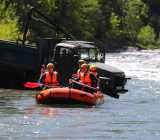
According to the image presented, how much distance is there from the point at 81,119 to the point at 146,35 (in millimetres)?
90250

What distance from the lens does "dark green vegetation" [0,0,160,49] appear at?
68.5 m

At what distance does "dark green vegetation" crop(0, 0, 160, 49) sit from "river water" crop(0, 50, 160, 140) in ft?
91.8

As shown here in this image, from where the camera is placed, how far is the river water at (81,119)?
20.3 m

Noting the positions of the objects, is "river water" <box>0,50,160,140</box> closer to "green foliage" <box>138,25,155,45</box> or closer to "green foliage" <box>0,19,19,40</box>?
"green foliage" <box>0,19,19,40</box>

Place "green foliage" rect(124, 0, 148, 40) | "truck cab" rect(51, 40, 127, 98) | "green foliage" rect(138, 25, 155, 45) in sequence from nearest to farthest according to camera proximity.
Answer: "truck cab" rect(51, 40, 127, 98) → "green foliage" rect(124, 0, 148, 40) → "green foliage" rect(138, 25, 155, 45)

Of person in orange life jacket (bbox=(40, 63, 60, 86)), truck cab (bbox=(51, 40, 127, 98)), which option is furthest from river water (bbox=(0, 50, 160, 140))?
person in orange life jacket (bbox=(40, 63, 60, 86))

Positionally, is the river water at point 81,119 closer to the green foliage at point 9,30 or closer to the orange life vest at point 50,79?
the orange life vest at point 50,79

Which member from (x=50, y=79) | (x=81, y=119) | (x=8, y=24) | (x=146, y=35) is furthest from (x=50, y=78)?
(x=146, y=35)

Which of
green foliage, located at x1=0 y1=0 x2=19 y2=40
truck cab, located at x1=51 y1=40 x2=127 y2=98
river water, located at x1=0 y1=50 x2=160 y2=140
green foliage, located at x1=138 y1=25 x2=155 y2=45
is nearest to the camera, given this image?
river water, located at x1=0 y1=50 x2=160 y2=140

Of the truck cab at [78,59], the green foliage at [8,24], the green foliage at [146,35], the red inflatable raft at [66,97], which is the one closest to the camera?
the red inflatable raft at [66,97]

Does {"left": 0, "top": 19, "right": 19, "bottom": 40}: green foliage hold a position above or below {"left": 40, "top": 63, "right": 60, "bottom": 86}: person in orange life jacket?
below

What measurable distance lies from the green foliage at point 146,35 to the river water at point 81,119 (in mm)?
76234

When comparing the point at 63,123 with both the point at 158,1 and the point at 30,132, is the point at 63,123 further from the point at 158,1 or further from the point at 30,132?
the point at 158,1

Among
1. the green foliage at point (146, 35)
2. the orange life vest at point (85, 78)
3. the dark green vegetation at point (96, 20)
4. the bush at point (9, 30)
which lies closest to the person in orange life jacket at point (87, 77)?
the orange life vest at point (85, 78)
